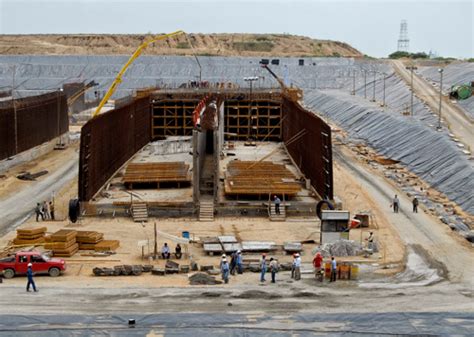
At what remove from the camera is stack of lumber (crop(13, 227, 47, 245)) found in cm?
3148

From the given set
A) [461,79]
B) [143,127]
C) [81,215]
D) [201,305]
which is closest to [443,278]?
[201,305]

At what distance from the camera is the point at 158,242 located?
32875mm

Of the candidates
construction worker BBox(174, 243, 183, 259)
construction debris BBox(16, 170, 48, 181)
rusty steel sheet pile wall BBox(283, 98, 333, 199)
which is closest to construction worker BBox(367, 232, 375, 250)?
rusty steel sheet pile wall BBox(283, 98, 333, 199)

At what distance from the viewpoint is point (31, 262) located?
1068 inches

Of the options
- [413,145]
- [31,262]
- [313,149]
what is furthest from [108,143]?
[413,145]

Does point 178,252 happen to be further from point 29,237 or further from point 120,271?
→ point 29,237

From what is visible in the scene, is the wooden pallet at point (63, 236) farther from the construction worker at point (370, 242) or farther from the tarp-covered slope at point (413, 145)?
the tarp-covered slope at point (413, 145)

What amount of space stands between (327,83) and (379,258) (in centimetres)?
10113

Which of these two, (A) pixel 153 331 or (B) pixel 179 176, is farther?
(B) pixel 179 176

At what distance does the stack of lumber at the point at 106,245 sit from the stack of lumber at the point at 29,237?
228 centimetres

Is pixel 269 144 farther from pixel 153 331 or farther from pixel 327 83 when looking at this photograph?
pixel 327 83

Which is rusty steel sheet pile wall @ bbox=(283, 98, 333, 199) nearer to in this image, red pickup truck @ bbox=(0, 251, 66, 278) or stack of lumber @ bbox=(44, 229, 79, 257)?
stack of lumber @ bbox=(44, 229, 79, 257)

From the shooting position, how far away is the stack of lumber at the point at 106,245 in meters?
31.2

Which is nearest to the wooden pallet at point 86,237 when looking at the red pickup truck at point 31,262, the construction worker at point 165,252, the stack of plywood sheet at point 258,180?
the construction worker at point 165,252
